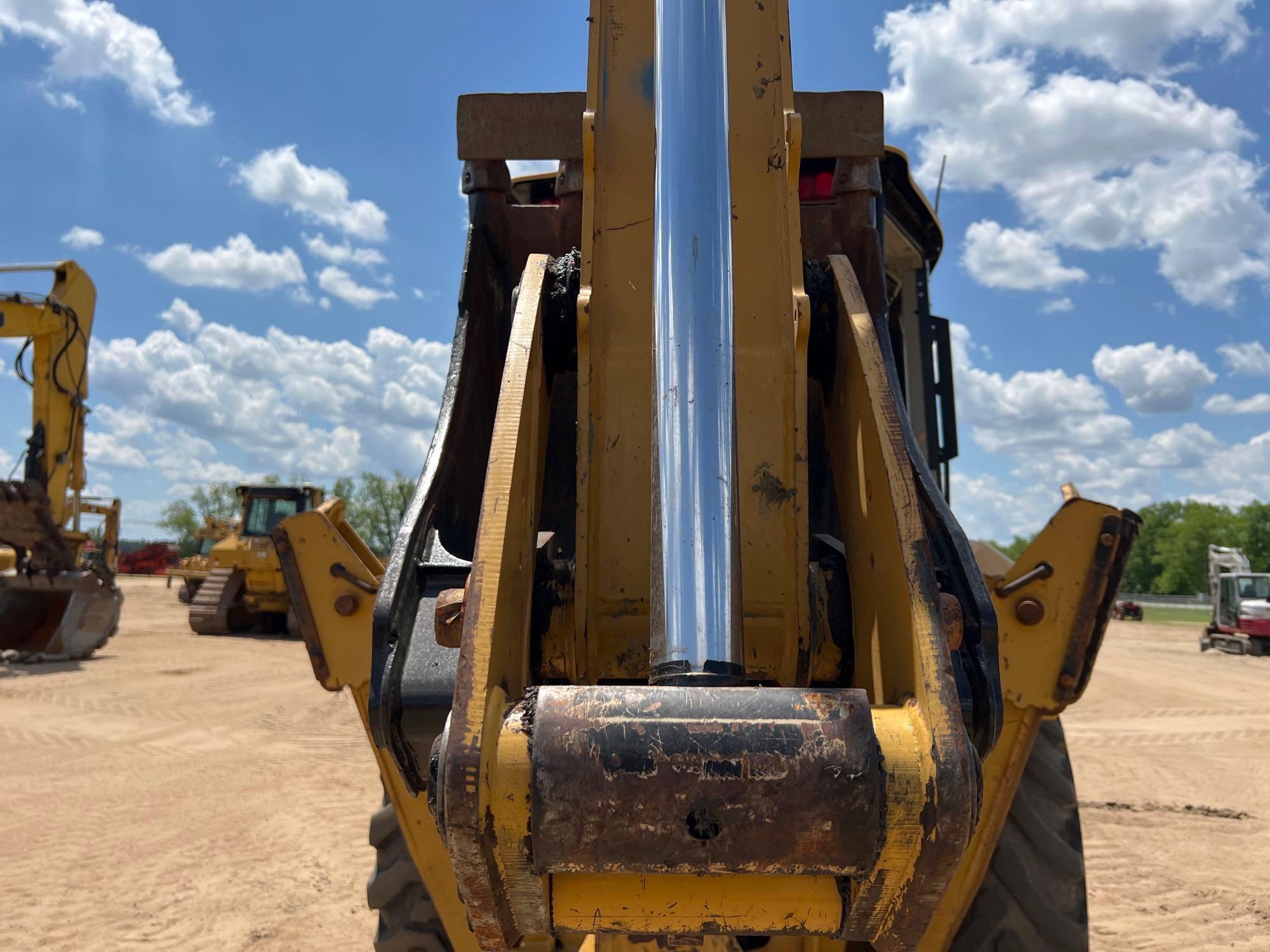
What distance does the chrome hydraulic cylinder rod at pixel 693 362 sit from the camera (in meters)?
1.44

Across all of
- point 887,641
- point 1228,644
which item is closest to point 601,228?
point 887,641

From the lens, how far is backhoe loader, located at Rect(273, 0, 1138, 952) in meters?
1.17

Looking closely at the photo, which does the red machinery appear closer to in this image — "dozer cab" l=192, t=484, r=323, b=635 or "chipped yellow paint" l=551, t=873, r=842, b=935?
"dozer cab" l=192, t=484, r=323, b=635

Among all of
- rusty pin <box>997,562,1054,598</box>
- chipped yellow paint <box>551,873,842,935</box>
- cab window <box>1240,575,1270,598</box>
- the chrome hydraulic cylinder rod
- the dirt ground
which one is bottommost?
the dirt ground

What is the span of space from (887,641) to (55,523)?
1230 cm

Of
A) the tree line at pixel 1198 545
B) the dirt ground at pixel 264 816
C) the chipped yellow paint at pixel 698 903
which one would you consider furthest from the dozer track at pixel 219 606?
the tree line at pixel 1198 545

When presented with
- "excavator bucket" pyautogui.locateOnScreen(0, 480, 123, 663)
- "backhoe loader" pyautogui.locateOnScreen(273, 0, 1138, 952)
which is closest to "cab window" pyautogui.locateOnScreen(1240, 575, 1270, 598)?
"backhoe loader" pyautogui.locateOnScreen(273, 0, 1138, 952)

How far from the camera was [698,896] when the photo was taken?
124cm

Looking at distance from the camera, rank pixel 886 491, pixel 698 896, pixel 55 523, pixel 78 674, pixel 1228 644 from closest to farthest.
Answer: pixel 698 896, pixel 886 491, pixel 78 674, pixel 55 523, pixel 1228 644

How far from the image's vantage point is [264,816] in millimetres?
5230

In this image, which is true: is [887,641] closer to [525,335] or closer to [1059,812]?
[525,335]

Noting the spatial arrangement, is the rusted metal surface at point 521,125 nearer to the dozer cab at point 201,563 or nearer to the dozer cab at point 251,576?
the dozer cab at point 251,576

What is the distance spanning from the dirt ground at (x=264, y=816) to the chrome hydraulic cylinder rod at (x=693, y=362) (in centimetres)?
287

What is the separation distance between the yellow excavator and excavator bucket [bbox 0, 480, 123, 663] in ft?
0.04
